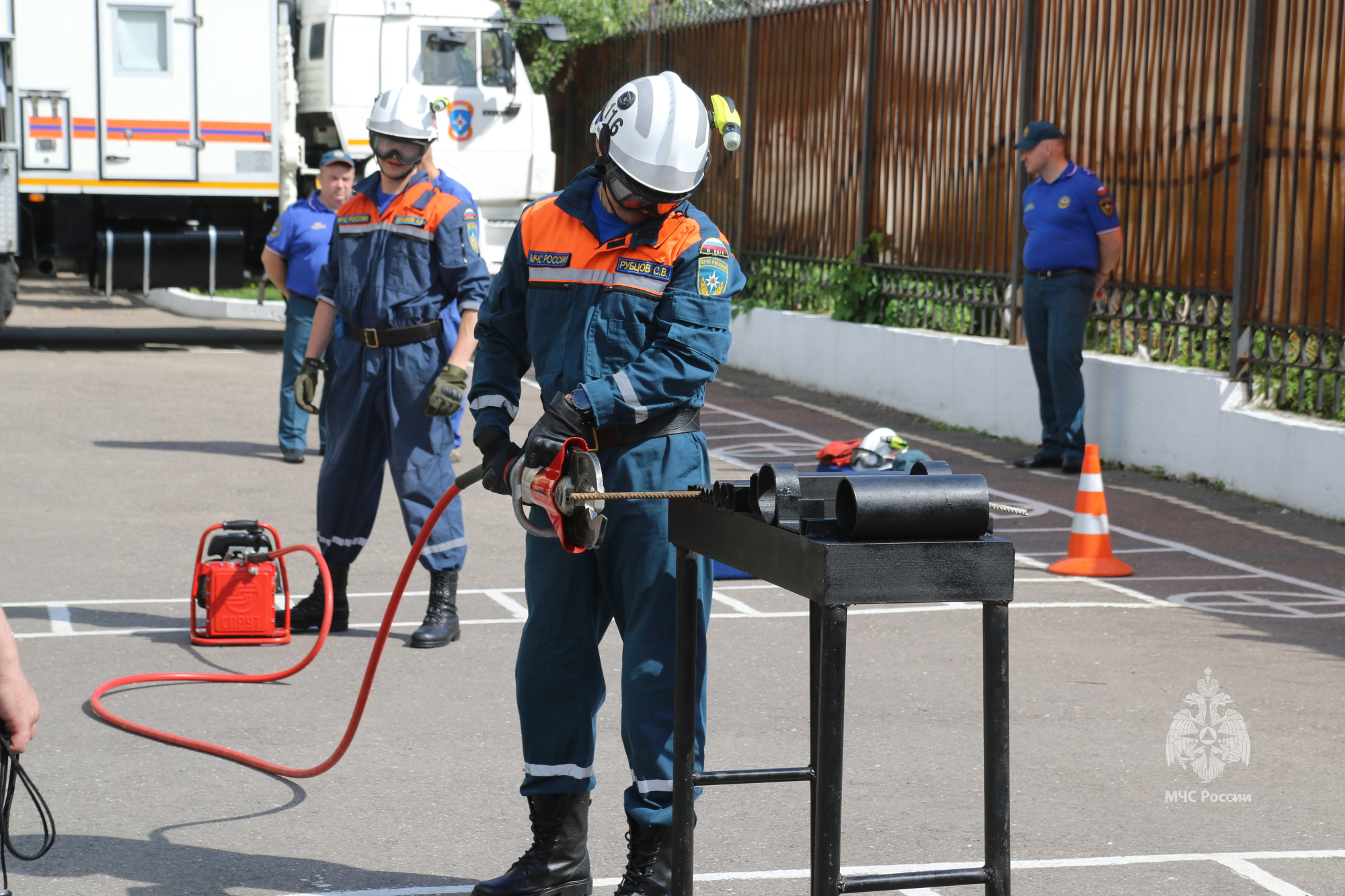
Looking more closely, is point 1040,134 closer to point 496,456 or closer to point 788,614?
point 788,614

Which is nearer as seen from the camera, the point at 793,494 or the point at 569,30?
the point at 793,494

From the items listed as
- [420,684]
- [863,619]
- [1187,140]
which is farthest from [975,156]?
[420,684]

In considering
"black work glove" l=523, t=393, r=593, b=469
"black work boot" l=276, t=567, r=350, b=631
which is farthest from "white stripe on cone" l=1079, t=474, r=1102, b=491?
"black work glove" l=523, t=393, r=593, b=469

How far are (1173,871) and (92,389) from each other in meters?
12.4

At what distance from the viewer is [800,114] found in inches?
673

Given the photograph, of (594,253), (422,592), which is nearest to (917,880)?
(594,253)

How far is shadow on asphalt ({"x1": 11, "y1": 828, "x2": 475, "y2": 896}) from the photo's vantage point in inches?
171

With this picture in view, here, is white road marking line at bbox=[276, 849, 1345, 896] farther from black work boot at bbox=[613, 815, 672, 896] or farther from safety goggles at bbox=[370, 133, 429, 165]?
safety goggles at bbox=[370, 133, 429, 165]

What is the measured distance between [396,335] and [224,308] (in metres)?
15.9

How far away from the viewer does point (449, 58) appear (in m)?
19.4

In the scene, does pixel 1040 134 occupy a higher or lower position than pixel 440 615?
higher

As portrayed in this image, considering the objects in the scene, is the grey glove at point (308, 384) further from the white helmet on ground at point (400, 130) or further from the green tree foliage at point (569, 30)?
the green tree foliage at point (569, 30)

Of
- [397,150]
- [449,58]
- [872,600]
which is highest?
[449,58]

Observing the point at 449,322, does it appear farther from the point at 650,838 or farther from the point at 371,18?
the point at 371,18
